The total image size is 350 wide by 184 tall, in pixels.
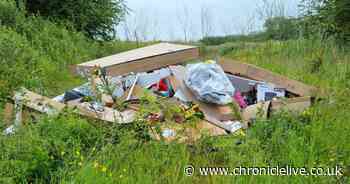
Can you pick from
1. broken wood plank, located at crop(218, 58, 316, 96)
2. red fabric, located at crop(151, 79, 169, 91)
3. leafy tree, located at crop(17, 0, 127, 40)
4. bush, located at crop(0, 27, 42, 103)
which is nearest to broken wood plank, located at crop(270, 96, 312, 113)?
broken wood plank, located at crop(218, 58, 316, 96)

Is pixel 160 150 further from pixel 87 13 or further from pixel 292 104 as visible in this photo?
pixel 87 13

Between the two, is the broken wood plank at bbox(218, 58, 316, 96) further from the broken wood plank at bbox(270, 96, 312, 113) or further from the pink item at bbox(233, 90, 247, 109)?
the pink item at bbox(233, 90, 247, 109)

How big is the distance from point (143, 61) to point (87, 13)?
4.15 m

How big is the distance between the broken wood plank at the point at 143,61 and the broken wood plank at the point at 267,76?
2.11 ft

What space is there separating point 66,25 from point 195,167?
5.89 meters

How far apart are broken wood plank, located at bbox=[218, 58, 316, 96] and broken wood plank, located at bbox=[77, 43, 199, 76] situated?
0.64 m

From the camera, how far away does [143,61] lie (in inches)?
180

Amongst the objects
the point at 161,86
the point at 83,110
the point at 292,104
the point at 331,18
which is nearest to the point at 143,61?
the point at 161,86

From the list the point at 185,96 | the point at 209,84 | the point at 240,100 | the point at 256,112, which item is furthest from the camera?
the point at 240,100

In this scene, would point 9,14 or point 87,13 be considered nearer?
point 9,14

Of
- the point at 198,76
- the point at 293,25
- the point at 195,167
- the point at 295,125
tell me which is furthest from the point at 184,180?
the point at 293,25

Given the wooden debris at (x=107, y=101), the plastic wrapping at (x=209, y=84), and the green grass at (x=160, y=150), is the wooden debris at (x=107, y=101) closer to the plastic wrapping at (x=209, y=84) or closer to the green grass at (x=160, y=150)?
the green grass at (x=160, y=150)

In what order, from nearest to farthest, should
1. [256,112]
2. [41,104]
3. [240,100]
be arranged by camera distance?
[41,104] → [256,112] → [240,100]

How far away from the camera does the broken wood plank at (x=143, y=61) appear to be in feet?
14.7
